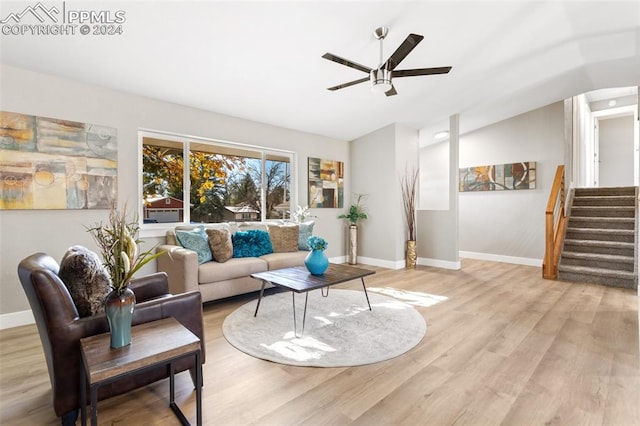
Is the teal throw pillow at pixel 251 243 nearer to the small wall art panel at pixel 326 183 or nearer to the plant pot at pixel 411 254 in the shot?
the small wall art panel at pixel 326 183

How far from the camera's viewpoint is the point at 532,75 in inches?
182

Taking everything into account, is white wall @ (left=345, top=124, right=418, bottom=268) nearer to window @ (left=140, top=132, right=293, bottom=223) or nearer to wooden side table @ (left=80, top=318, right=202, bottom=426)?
window @ (left=140, top=132, right=293, bottom=223)

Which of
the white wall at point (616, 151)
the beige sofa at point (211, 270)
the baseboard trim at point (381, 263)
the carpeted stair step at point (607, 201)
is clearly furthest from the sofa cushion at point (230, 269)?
the white wall at point (616, 151)

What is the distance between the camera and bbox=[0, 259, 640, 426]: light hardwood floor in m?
1.78

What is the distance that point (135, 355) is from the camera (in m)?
1.47

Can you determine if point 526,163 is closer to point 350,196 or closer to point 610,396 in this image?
point 350,196

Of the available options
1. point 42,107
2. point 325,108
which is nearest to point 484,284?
point 325,108

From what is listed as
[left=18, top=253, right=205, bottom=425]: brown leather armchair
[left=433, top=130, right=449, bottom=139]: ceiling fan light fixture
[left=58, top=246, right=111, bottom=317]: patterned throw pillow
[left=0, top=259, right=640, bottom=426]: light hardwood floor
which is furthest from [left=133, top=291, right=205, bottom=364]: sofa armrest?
[left=433, top=130, right=449, bottom=139]: ceiling fan light fixture

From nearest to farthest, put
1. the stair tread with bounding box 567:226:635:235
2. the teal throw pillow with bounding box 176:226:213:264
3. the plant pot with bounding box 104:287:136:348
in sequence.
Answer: the plant pot with bounding box 104:287:136:348 < the teal throw pillow with bounding box 176:226:213:264 < the stair tread with bounding box 567:226:635:235

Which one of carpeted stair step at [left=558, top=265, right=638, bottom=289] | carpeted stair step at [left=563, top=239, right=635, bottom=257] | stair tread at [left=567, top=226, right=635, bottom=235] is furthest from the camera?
stair tread at [left=567, top=226, right=635, bottom=235]

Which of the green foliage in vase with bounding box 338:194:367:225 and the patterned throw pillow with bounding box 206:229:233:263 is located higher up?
the green foliage in vase with bounding box 338:194:367:225

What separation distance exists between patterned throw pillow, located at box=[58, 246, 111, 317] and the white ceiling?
200cm

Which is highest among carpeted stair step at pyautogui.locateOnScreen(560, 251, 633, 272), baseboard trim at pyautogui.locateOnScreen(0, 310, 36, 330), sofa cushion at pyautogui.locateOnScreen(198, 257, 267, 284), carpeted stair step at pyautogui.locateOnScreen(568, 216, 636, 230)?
carpeted stair step at pyautogui.locateOnScreen(568, 216, 636, 230)

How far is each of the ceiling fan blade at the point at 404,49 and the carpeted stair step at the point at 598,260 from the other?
4665 millimetres
